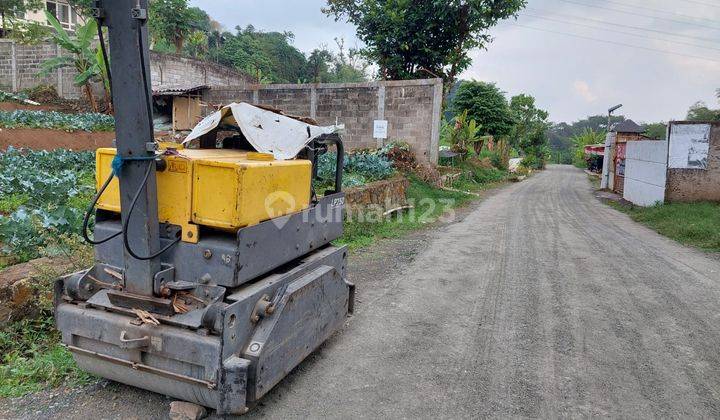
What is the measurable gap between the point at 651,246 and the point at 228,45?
1593 inches

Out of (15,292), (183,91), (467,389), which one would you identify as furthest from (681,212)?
(183,91)

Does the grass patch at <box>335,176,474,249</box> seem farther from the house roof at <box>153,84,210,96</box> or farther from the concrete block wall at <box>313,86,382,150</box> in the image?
the house roof at <box>153,84,210,96</box>

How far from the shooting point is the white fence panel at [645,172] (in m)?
13.2

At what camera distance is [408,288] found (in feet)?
19.9

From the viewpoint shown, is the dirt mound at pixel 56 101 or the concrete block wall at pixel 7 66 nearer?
Answer: the dirt mound at pixel 56 101

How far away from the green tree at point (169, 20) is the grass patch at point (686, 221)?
2590 cm

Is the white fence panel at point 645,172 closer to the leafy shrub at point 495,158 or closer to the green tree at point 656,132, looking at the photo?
the green tree at point 656,132

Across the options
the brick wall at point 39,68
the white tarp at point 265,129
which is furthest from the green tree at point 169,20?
the white tarp at point 265,129

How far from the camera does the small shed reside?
786 inches

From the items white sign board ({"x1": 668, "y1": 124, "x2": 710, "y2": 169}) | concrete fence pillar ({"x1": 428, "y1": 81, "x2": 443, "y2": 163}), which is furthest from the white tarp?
white sign board ({"x1": 668, "y1": 124, "x2": 710, "y2": 169})

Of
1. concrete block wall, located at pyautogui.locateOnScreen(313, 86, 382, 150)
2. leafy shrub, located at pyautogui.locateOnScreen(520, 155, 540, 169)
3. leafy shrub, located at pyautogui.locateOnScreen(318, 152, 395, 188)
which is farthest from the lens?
leafy shrub, located at pyautogui.locateOnScreen(520, 155, 540, 169)

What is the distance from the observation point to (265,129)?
3.90 m

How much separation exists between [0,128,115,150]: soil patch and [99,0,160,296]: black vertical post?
13.4 meters

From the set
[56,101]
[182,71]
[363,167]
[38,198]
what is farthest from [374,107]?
[56,101]
